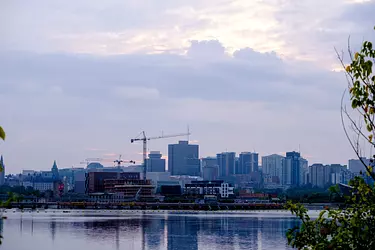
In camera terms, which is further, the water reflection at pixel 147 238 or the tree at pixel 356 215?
the water reflection at pixel 147 238

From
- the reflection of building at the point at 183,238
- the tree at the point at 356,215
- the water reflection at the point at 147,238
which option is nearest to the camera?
the tree at the point at 356,215

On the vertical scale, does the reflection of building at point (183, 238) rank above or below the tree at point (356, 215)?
below

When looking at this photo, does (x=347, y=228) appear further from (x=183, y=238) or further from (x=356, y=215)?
(x=183, y=238)

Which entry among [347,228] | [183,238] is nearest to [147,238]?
[183,238]

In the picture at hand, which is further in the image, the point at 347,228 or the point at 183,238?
the point at 183,238

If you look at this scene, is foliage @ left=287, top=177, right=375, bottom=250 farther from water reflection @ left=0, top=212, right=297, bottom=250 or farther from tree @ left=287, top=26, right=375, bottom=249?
water reflection @ left=0, top=212, right=297, bottom=250

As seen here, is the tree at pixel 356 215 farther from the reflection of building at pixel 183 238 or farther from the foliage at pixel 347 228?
the reflection of building at pixel 183 238

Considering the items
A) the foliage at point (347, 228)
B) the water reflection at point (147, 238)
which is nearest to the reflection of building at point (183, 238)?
the water reflection at point (147, 238)

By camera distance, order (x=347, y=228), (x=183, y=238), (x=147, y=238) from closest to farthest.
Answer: (x=347, y=228), (x=183, y=238), (x=147, y=238)

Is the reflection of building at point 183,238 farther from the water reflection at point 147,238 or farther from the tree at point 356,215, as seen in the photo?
the tree at point 356,215

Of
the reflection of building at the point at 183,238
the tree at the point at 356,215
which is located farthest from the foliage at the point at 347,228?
the reflection of building at the point at 183,238

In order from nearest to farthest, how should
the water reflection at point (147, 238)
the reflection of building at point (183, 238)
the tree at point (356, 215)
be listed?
1. the tree at point (356, 215)
2. the reflection of building at point (183, 238)
3. the water reflection at point (147, 238)

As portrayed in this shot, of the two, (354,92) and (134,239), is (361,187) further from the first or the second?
(134,239)

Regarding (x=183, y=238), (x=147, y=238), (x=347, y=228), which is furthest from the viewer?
(x=147, y=238)
